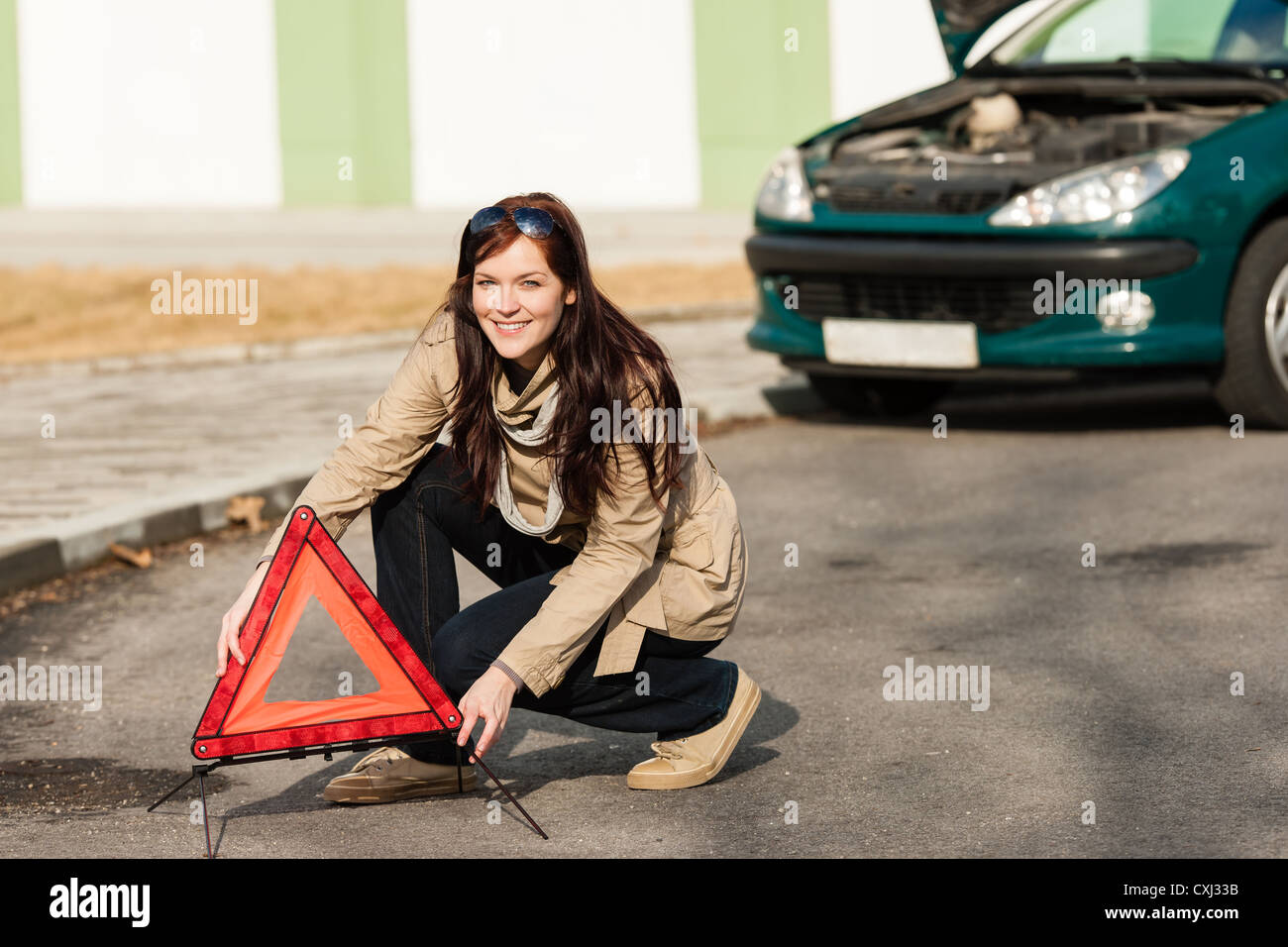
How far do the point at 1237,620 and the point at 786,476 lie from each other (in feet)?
8.62

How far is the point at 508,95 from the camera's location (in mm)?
22016

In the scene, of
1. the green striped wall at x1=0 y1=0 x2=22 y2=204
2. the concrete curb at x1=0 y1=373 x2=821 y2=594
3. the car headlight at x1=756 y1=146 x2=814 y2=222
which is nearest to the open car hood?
the car headlight at x1=756 y1=146 x2=814 y2=222

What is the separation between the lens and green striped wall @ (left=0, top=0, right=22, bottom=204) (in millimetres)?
22156

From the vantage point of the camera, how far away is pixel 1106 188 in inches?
296

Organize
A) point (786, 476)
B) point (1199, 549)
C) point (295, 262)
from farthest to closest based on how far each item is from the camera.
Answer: point (295, 262) < point (786, 476) < point (1199, 549)

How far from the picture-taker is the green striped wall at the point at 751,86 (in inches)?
891

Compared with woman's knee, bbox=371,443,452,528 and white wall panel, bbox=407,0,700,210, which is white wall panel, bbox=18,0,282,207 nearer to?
white wall panel, bbox=407,0,700,210

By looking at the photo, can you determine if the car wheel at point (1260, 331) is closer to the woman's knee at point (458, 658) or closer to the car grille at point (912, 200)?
the car grille at point (912, 200)

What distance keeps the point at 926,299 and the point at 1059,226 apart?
2.02 ft

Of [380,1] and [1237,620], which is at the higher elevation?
[380,1]

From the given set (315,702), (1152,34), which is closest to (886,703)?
(315,702)

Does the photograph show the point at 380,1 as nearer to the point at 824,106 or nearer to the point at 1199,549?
the point at 824,106

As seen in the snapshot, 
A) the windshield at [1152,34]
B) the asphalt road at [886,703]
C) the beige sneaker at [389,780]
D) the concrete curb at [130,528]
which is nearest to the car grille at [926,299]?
the asphalt road at [886,703]
